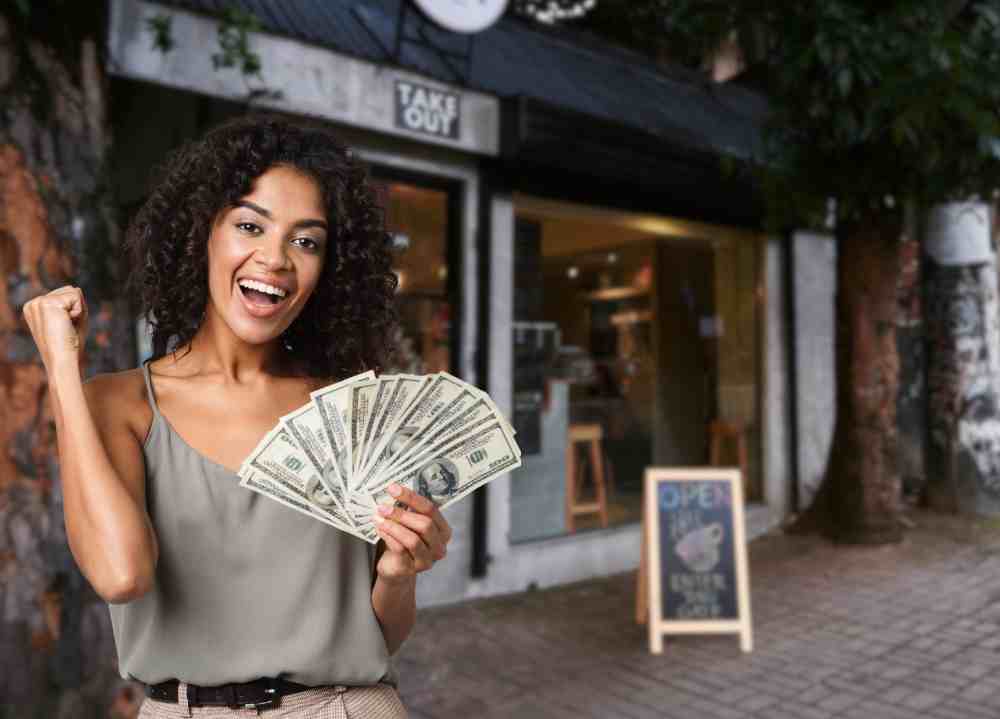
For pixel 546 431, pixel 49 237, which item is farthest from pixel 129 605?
pixel 546 431

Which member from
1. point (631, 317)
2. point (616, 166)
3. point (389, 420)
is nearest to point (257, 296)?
point (389, 420)

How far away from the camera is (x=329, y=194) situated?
163 cm

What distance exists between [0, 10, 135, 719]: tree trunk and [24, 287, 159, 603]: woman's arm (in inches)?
70.8

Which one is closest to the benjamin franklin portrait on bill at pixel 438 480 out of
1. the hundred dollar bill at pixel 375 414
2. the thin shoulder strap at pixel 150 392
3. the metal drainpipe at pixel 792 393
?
the hundred dollar bill at pixel 375 414

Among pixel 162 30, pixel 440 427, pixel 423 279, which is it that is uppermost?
pixel 162 30

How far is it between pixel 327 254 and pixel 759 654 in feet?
14.3

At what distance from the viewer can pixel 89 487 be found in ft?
4.27

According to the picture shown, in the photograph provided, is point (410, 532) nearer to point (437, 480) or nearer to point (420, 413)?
point (437, 480)

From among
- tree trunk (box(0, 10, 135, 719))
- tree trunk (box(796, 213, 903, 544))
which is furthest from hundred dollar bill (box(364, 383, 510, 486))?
tree trunk (box(796, 213, 903, 544))

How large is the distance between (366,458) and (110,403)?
1.54 ft

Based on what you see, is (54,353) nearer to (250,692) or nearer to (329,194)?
(329,194)

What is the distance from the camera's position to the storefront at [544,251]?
553 cm

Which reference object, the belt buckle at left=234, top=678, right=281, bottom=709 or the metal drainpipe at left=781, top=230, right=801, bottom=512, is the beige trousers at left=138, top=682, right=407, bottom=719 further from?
the metal drainpipe at left=781, top=230, right=801, bottom=512

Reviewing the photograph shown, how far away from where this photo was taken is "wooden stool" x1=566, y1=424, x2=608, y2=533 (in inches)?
285
